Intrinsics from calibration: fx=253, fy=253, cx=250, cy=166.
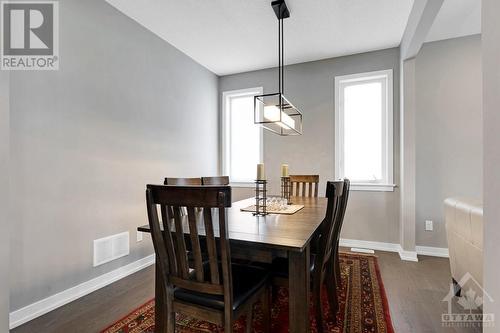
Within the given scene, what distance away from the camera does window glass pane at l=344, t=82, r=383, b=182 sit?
3551mm

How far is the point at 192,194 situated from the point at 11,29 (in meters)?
2.00

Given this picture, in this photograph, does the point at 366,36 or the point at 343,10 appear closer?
the point at 343,10

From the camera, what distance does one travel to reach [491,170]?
0.86 m

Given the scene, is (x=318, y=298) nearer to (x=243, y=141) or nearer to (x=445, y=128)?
(x=445, y=128)

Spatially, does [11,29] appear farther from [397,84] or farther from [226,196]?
[397,84]

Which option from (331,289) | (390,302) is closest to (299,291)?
(331,289)

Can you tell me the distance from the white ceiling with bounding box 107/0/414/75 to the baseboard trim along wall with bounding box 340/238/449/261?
2.67 m

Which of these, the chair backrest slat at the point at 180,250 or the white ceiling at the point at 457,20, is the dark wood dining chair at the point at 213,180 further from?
the white ceiling at the point at 457,20

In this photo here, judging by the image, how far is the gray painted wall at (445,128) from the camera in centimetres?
308

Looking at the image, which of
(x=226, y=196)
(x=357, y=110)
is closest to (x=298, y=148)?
(x=357, y=110)

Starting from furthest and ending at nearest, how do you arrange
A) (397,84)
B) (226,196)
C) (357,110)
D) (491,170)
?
1. (357,110)
2. (397,84)
3. (226,196)
4. (491,170)

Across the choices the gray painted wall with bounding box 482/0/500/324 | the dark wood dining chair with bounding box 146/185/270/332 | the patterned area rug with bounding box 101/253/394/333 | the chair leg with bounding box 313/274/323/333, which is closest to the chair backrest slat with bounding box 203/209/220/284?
the dark wood dining chair with bounding box 146/185/270/332

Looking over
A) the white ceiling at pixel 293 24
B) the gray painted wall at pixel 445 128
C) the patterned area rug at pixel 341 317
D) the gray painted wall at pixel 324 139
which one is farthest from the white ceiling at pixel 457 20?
the patterned area rug at pixel 341 317

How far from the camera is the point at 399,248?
10.8 feet
